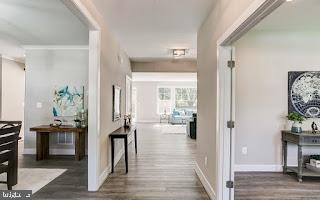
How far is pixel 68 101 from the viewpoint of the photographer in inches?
232

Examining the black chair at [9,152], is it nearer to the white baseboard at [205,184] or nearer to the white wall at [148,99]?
the white baseboard at [205,184]

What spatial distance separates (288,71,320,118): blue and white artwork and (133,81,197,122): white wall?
423 inches

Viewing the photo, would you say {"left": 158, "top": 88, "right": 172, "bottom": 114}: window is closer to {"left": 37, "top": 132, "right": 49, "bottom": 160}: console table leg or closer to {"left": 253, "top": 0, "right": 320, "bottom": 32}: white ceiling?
{"left": 37, "top": 132, "right": 49, "bottom": 160}: console table leg

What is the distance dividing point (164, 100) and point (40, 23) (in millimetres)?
11676

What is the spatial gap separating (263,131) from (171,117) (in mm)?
9566

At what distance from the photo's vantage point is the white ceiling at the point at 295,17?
3291mm

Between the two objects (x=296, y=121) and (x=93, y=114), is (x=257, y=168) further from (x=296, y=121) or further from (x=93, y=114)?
(x=93, y=114)

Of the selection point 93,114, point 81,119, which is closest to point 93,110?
point 93,114

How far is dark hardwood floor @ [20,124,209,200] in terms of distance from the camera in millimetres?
3363

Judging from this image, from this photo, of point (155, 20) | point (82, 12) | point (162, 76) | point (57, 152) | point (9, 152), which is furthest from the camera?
point (162, 76)

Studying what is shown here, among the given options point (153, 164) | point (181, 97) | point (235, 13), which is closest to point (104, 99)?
point (153, 164)

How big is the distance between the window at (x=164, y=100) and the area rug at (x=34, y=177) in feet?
36.5

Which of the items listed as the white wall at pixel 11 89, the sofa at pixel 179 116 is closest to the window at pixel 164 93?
the sofa at pixel 179 116

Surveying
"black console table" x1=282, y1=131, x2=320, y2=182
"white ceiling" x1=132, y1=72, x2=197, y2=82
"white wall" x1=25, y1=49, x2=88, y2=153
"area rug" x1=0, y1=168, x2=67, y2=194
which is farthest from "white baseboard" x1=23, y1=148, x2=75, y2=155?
"black console table" x1=282, y1=131, x2=320, y2=182
